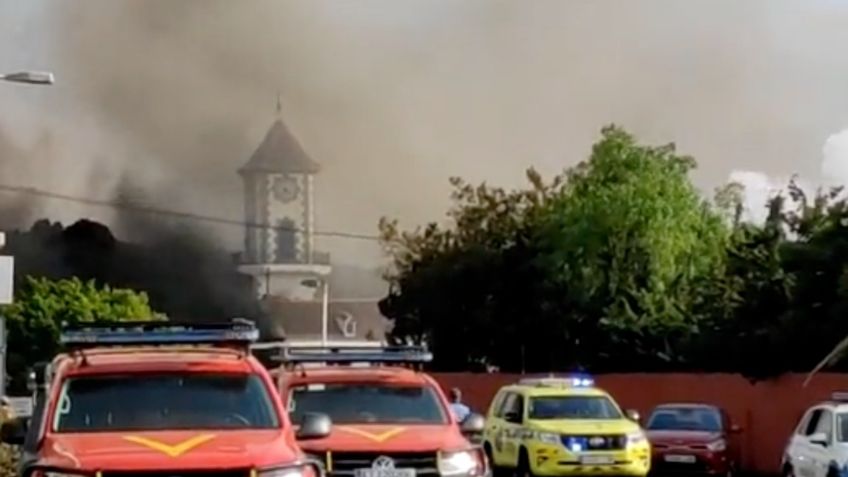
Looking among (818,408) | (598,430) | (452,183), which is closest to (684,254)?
(452,183)

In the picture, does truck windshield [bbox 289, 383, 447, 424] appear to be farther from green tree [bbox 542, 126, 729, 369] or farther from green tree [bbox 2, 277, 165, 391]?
green tree [bbox 2, 277, 165, 391]

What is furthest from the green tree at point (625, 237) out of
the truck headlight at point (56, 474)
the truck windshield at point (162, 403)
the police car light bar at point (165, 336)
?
the truck headlight at point (56, 474)

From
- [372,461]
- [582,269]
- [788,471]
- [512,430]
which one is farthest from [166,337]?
[582,269]

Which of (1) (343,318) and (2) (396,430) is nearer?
(2) (396,430)

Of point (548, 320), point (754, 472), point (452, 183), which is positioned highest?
point (452, 183)

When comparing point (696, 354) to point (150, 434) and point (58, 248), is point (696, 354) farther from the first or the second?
point (58, 248)

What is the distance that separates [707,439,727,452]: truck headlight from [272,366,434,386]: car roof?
569 inches

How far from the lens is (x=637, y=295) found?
2269 inches

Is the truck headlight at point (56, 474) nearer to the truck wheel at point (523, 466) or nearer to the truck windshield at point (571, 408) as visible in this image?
the truck wheel at point (523, 466)

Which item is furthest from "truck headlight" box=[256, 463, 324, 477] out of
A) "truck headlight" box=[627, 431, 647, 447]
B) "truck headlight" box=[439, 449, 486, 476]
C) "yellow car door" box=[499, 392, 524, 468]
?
"yellow car door" box=[499, 392, 524, 468]

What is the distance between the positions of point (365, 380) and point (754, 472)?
22.5m

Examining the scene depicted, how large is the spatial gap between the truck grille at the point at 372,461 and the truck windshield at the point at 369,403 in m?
1.01

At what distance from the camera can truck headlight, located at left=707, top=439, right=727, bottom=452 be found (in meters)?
32.7

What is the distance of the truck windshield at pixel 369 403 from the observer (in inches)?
A: 719
